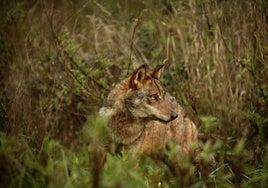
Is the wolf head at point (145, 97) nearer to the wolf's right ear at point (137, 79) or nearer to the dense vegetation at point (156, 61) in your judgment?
the wolf's right ear at point (137, 79)

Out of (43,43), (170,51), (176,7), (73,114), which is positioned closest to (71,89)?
(73,114)

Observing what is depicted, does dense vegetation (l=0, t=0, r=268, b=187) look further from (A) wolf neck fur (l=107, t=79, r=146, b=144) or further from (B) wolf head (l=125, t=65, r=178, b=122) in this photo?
(B) wolf head (l=125, t=65, r=178, b=122)

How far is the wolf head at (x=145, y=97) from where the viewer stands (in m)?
6.02

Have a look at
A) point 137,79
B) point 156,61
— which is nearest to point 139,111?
point 137,79

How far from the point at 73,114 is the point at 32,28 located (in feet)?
5.09

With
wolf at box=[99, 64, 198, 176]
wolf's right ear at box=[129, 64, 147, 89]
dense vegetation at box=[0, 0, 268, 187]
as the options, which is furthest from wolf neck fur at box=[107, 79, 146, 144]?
dense vegetation at box=[0, 0, 268, 187]

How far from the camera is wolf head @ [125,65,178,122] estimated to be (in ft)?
19.8

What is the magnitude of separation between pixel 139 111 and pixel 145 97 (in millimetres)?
190

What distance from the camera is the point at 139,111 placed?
240 inches

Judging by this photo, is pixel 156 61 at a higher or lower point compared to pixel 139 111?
lower

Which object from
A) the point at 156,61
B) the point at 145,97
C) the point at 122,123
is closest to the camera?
the point at 145,97

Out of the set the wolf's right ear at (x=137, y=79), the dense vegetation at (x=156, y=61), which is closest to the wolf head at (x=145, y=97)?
the wolf's right ear at (x=137, y=79)

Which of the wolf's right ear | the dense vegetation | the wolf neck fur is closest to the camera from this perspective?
the wolf's right ear

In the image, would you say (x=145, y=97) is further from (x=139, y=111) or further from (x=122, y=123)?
(x=122, y=123)
